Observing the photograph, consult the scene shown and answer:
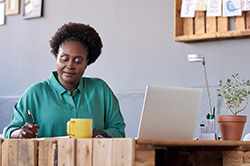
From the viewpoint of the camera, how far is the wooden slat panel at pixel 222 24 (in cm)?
337

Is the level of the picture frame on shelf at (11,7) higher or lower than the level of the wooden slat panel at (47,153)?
higher

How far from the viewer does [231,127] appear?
2.15 metres

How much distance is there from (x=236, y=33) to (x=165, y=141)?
6.81 feet

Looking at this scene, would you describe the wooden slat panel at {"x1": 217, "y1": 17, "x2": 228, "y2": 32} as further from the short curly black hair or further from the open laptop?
the open laptop

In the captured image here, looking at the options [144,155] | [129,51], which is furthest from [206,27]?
[144,155]

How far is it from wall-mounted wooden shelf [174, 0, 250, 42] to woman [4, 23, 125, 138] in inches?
42.0

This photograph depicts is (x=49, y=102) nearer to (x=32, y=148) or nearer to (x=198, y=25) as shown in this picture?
(x=32, y=148)

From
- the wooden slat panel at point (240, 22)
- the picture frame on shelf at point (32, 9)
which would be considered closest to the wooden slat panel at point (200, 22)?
the wooden slat panel at point (240, 22)

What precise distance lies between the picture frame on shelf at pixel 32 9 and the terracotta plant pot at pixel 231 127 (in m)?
2.81

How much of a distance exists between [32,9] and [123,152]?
3.47 metres

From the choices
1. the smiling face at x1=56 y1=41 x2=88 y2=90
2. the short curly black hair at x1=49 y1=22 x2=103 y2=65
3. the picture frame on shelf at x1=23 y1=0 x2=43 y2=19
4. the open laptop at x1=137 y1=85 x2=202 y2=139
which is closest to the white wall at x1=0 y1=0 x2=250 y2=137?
the picture frame on shelf at x1=23 y1=0 x2=43 y2=19

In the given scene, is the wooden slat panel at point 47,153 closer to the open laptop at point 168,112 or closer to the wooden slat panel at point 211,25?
the open laptop at point 168,112

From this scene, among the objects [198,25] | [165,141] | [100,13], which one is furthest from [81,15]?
[165,141]

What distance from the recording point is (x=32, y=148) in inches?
65.0
